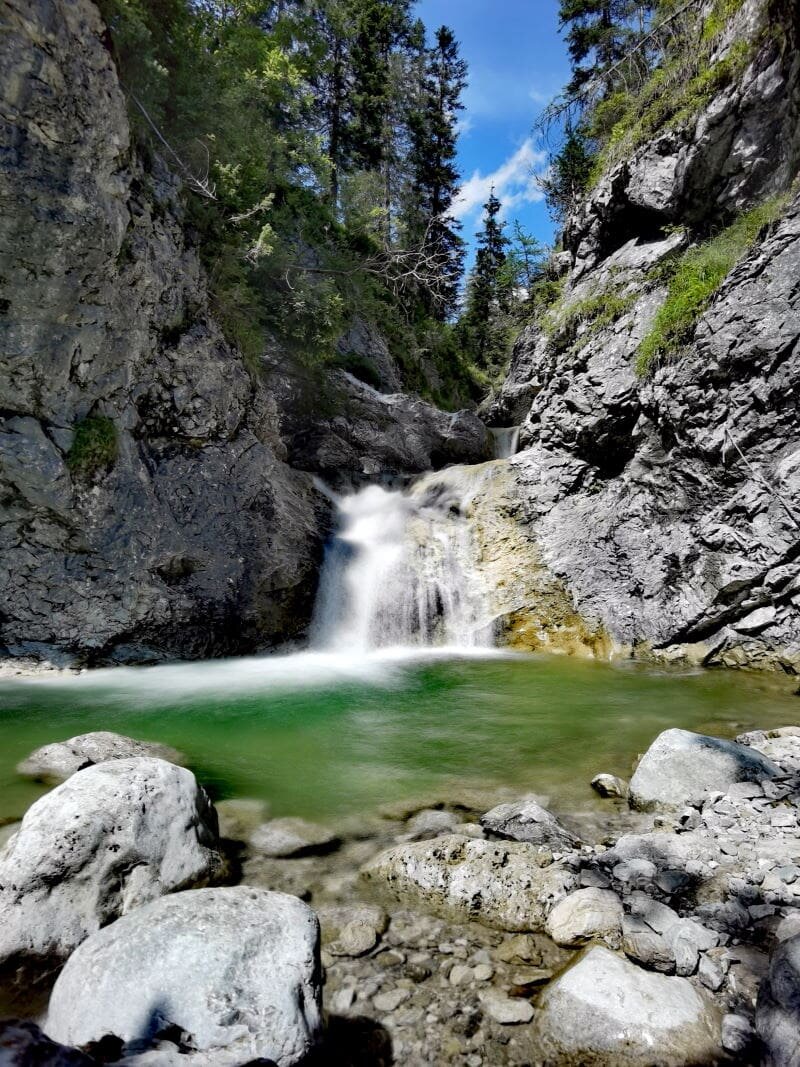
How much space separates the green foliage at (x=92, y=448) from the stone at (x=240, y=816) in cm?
775

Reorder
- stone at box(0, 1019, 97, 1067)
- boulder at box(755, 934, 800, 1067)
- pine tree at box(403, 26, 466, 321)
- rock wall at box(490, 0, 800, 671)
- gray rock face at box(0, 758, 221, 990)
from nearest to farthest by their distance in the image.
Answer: stone at box(0, 1019, 97, 1067), boulder at box(755, 934, 800, 1067), gray rock face at box(0, 758, 221, 990), rock wall at box(490, 0, 800, 671), pine tree at box(403, 26, 466, 321)

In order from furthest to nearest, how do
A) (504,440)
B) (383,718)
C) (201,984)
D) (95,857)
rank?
(504,440) < (383,718) < (95,857) < (201,984)

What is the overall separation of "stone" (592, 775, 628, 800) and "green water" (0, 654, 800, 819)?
0.44 feet

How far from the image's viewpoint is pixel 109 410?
1105 cm

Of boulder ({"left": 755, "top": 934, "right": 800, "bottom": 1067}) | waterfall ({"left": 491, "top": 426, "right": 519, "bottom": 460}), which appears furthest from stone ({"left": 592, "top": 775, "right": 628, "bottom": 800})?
waterfall ({"left": 491, "top": 426, "right": 519, "bottom": 460})

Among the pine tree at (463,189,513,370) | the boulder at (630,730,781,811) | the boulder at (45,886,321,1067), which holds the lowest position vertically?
the boulder at (45,886,321,1067)

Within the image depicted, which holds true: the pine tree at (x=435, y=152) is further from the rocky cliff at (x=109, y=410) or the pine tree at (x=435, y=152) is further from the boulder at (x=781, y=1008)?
the boulder at (x=781, y=1008)

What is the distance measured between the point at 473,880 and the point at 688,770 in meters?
2.55

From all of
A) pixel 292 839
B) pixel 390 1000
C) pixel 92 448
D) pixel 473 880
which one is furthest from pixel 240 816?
pixel 92 448

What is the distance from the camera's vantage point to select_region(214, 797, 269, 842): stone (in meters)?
4.80

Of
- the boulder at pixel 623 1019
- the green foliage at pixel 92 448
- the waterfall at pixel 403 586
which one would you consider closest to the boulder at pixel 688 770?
the boulder at pixel 623 1019

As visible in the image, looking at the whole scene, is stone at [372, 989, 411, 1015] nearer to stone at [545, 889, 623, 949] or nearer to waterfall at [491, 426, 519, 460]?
stone at [545, 889, 623, 949]

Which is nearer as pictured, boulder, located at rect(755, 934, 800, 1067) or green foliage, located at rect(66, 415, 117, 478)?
boulder, located at rect(755, 934, 800, 1067)

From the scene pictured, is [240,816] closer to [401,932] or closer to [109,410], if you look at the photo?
[401,932]
